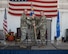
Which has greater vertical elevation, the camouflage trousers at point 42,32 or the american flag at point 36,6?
the american flag at point 36,6

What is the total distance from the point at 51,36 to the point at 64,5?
133 inches

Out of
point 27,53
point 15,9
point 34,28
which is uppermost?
point 15,9

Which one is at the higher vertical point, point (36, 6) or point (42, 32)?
point (36, 6)

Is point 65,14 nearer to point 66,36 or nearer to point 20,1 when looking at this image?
point 66,36

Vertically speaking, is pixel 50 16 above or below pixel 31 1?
below

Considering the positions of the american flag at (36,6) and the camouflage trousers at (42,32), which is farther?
the american flag at (36,6)

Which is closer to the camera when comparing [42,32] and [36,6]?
[42,32]

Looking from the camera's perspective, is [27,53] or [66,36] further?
[66,36]

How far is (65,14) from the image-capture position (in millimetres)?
24219

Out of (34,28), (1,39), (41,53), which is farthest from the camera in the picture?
(1,39)

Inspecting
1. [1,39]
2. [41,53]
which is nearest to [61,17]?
[1,39]

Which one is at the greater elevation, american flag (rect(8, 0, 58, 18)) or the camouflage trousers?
american flag (rect(8, 0, 58, 18))

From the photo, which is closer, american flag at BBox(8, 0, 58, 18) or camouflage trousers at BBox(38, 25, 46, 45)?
camouflage trousers at BBox(38, 25, 46, 45)

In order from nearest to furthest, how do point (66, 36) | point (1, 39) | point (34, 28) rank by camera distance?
point (34, 28)
point (1, 39)
point (66, 36)
